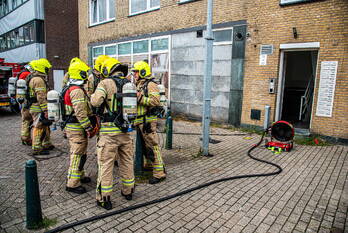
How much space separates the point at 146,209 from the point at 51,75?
19560 mm

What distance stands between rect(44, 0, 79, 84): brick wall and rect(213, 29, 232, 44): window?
15652 mm

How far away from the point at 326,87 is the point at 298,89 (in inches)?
181

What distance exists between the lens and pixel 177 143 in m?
7.41

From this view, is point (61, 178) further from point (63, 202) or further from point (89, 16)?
point (89, 16)

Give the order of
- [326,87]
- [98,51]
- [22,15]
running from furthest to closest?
[22,15] → [98,51] → [326,87]

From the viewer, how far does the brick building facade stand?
23.5 ft

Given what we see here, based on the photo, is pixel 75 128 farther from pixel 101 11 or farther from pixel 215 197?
pixel 101 11

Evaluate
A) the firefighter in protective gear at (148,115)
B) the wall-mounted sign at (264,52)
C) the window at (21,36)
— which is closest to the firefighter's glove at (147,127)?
the firefighter in protective gear at (148,115)

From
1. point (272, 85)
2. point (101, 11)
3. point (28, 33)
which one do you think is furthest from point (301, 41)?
point (28, 33)

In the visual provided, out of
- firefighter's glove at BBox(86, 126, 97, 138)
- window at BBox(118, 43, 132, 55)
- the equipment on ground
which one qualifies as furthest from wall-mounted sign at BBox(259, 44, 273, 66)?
window at BBox(118, 43, 132, 55)

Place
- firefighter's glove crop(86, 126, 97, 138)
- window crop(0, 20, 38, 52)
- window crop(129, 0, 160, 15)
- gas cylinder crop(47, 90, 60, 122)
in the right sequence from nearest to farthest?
firefighter's glove crop(86, 126, 97, 138), gas cylinder crop(47, 90, 60, 122), window crop(129, 0, 160, 15), window crop(0, 20, 38, 52)

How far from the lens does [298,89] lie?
458 inches

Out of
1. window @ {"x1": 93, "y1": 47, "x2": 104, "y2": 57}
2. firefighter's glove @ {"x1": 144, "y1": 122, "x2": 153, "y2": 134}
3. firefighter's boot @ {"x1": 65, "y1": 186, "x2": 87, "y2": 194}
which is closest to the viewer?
firefighter's boot @ {"x1": 65, "y1": 186, "x2": 87, "y2": 194}

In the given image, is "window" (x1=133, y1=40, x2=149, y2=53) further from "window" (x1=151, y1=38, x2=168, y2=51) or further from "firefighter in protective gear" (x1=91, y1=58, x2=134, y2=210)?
"firefighter in protective gear" (x1=91, y1=58, x2=134, y2=210)
